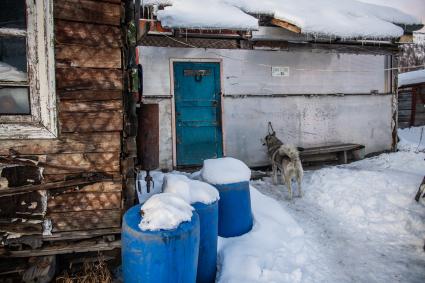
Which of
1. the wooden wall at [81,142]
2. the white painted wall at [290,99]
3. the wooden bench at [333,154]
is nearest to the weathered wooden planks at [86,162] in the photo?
the wooden wall at [81,142]

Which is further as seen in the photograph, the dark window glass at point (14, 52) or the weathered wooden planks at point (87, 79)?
the weathered wooden planks at point (87, 79)

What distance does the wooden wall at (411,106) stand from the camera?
1752 centimetres

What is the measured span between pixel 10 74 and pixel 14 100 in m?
0.25

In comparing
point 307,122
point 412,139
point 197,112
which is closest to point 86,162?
point 197,112

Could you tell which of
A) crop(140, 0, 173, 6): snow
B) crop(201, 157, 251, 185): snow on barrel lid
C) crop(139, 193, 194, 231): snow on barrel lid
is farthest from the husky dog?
crop(140, 0, 173, 6): snow

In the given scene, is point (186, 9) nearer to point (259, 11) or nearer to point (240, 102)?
point (259, 11)

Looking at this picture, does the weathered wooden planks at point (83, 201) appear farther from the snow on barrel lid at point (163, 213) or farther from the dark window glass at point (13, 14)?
the dark window glass at point (13, 14)

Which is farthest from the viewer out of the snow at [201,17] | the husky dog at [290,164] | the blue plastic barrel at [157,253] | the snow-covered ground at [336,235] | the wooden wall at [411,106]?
the wooden wall at [411,106]

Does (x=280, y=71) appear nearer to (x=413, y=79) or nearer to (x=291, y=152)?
(x=291, y=152)

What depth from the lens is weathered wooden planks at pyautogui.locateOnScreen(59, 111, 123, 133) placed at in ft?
10.8

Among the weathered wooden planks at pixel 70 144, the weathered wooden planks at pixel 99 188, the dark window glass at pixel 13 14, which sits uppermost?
the dark window glass at pixel 13 14

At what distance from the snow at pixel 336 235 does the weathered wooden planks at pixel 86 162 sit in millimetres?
1848

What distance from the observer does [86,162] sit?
3.38 metres

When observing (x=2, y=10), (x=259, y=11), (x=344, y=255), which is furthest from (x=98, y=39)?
(x=259, y=11)
